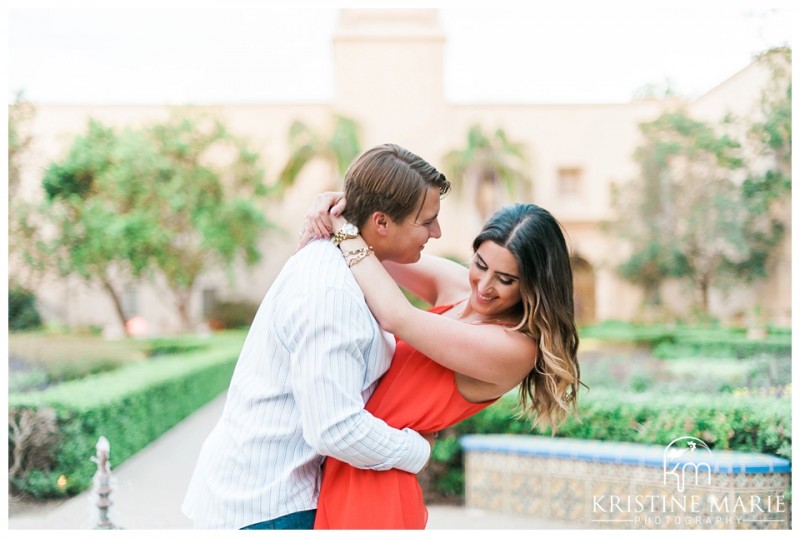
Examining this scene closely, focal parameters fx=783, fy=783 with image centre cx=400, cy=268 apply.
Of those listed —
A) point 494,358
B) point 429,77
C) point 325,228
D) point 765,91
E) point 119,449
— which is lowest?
point 119,449

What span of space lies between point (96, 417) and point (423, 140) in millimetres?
14582

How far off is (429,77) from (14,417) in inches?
607

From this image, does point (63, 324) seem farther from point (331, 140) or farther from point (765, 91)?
point (765, 91)

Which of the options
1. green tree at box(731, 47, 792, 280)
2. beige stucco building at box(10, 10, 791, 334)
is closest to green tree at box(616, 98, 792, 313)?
green tree at box(731, 47, 792, 280)

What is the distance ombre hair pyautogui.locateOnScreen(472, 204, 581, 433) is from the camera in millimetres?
1824

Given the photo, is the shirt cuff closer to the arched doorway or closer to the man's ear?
the man's ear

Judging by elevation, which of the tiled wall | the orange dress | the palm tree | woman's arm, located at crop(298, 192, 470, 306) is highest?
the palm tree

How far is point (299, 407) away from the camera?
1.62 meters

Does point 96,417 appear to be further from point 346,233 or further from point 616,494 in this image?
point 346,233

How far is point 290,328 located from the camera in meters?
1.62

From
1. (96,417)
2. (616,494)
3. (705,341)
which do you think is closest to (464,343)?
(616,494)

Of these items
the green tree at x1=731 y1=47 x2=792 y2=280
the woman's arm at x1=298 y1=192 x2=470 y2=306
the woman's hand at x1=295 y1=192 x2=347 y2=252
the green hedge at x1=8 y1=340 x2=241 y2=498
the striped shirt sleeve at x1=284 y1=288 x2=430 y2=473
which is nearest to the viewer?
the striped shirt sleeve at x1=284 y1=288 x2=430 y2=473

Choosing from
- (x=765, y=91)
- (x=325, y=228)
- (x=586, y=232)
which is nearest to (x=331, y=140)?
(x=586, y=232)

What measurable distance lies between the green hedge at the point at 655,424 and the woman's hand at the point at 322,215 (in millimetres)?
2945
